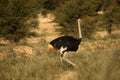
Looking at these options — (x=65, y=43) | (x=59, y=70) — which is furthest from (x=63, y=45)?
(x=59, y=70)

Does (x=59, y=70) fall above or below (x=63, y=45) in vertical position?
below

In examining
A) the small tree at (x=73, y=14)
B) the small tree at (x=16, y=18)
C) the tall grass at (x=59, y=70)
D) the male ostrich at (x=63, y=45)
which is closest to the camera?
the tall grass at (x=59, y=70)

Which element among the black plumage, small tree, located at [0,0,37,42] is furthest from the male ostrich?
small tree, located at [0,0,37,42]

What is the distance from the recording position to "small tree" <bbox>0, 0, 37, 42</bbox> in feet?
79.0

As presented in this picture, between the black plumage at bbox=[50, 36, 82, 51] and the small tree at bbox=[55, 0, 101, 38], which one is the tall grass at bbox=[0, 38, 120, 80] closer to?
the black plumage at bbox=[50, 36, 82, 51]

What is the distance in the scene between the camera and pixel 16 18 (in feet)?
79.4

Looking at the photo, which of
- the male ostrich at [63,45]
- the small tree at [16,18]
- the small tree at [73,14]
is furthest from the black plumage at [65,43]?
the small tree at [73,14]

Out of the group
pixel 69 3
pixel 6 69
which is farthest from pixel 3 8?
pixel 6 69

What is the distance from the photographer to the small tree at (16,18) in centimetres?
2409

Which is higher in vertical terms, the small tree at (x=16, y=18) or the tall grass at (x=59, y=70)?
the tall grass at (x=59, y=70)

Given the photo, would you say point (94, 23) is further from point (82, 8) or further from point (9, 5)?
point (9, 5)

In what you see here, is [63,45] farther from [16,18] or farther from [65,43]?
[16,18]

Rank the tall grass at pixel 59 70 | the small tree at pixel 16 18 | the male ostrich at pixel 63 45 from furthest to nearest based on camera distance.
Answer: the small tree at pixel 16 18, the male ostrich at pixel 63 45, the tall grass at pixel 59 70

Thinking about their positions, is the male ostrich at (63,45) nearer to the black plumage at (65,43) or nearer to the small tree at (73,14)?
the black plumage at (65,43)
